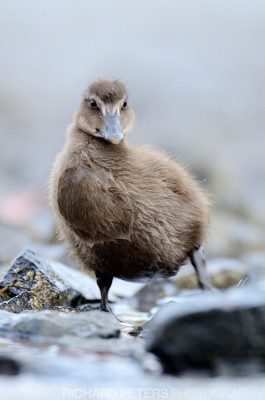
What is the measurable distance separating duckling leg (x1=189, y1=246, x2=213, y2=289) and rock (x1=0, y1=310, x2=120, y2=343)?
5.09 ft

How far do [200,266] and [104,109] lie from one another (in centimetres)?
142

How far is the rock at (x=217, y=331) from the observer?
4.36 meters

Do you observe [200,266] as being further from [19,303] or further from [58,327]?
[58,327]

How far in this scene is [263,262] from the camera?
10.7m

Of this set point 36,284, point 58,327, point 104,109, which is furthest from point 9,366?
point 104,109

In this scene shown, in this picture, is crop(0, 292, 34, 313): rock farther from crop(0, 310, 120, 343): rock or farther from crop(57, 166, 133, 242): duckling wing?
crop(0, 310, 120, 343): rock

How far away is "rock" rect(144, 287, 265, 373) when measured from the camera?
14.3ft

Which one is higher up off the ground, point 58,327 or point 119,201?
point 119,201

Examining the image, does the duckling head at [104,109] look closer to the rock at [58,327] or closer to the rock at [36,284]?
the rock at [36,284]

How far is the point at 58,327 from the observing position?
5082 mm

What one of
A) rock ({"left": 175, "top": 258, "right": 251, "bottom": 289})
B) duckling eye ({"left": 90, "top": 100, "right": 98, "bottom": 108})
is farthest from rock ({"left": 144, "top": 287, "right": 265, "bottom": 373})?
rock ({"left": 175, "top": 258, "right": 251, "bottom": 289})

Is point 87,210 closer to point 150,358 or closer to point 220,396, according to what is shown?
point 150,358

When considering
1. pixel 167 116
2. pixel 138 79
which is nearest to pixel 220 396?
pixel 167 116

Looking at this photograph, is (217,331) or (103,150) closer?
(217,331)
